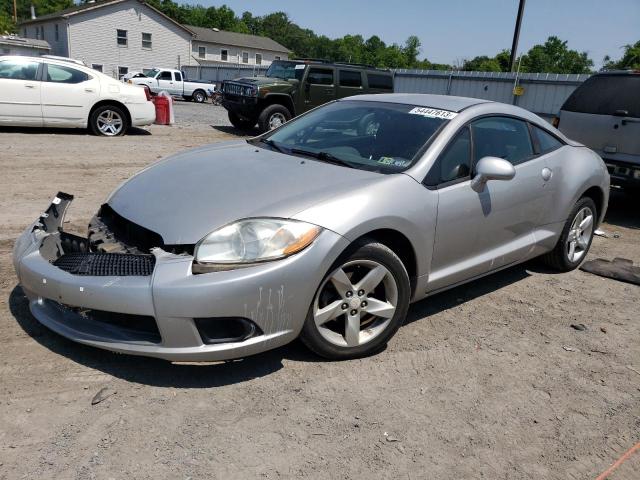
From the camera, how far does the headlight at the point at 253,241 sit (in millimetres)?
2752

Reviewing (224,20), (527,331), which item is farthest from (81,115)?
(224,20)

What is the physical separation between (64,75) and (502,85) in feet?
44.0

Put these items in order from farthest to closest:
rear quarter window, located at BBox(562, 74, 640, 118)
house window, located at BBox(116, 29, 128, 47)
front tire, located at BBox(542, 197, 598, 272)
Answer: house window, located at BBox(116, 29, 128, 47)
rear quarter window, located at BBox(562, 74, 640, 118)
front tire, located at BBox(542, 197, 598, 272)

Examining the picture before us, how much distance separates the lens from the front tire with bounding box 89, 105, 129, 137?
11.7 m

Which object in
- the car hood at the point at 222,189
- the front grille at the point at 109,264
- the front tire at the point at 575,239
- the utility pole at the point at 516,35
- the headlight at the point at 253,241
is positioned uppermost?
the utility pole at the point at 516,35

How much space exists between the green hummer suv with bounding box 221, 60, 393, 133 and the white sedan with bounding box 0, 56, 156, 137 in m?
2.67

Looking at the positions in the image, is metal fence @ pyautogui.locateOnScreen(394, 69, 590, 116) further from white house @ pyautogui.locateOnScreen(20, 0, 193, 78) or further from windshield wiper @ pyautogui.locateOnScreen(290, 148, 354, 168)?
white house @ pyautogui.locateOnScreen(20, 0, 193, 78)

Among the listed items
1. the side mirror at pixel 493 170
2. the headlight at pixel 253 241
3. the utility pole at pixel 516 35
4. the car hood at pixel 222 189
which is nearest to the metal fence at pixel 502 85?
the utility pole at pixel 516 35

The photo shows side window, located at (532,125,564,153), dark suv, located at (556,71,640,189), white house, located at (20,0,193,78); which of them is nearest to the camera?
side window, located at (532,125,564,153)

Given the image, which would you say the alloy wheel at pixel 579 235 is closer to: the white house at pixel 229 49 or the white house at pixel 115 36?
the white house at pixel 115 36

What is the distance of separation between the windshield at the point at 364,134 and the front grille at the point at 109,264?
145 centimetres

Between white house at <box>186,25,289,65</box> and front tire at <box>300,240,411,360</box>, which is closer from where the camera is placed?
front tire at <box>300,240,411,360</box>

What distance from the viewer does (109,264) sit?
2848mm

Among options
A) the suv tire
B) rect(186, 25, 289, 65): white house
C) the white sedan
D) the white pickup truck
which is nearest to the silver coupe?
the white sedan
